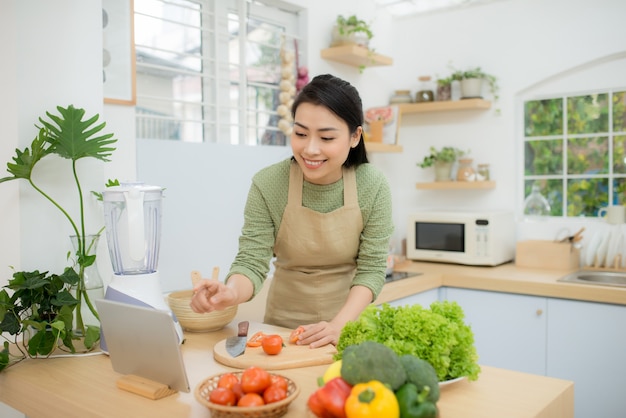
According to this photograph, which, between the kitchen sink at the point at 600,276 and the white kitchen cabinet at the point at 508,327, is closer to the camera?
the white kitchen cabinet at the point at 508,327

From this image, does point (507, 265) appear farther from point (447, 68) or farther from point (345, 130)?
point (345, 130)

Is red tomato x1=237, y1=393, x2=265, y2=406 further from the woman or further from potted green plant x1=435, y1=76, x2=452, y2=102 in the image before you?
potted green plant x1=435, y1=76, x2=452, y2=102

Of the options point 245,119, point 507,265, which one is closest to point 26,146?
point 245,119

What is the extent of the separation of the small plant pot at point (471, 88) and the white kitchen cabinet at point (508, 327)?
1228 mm

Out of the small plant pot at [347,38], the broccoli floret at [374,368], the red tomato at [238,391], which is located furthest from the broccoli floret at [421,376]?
the small plant pot at [347,38]

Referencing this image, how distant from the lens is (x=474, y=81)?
3570 millimetres

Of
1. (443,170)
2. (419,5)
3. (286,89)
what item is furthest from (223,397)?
(419,5)

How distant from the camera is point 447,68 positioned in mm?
3826

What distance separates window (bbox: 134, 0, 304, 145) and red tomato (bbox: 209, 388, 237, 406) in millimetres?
1687

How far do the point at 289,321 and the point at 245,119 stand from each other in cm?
127

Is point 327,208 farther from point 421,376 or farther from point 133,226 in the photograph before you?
point 421,376

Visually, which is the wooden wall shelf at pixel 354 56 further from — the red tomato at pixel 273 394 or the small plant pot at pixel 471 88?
the red tomato at pixel 273 394

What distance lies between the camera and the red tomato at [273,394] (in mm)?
1084

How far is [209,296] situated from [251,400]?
0.48 metres
